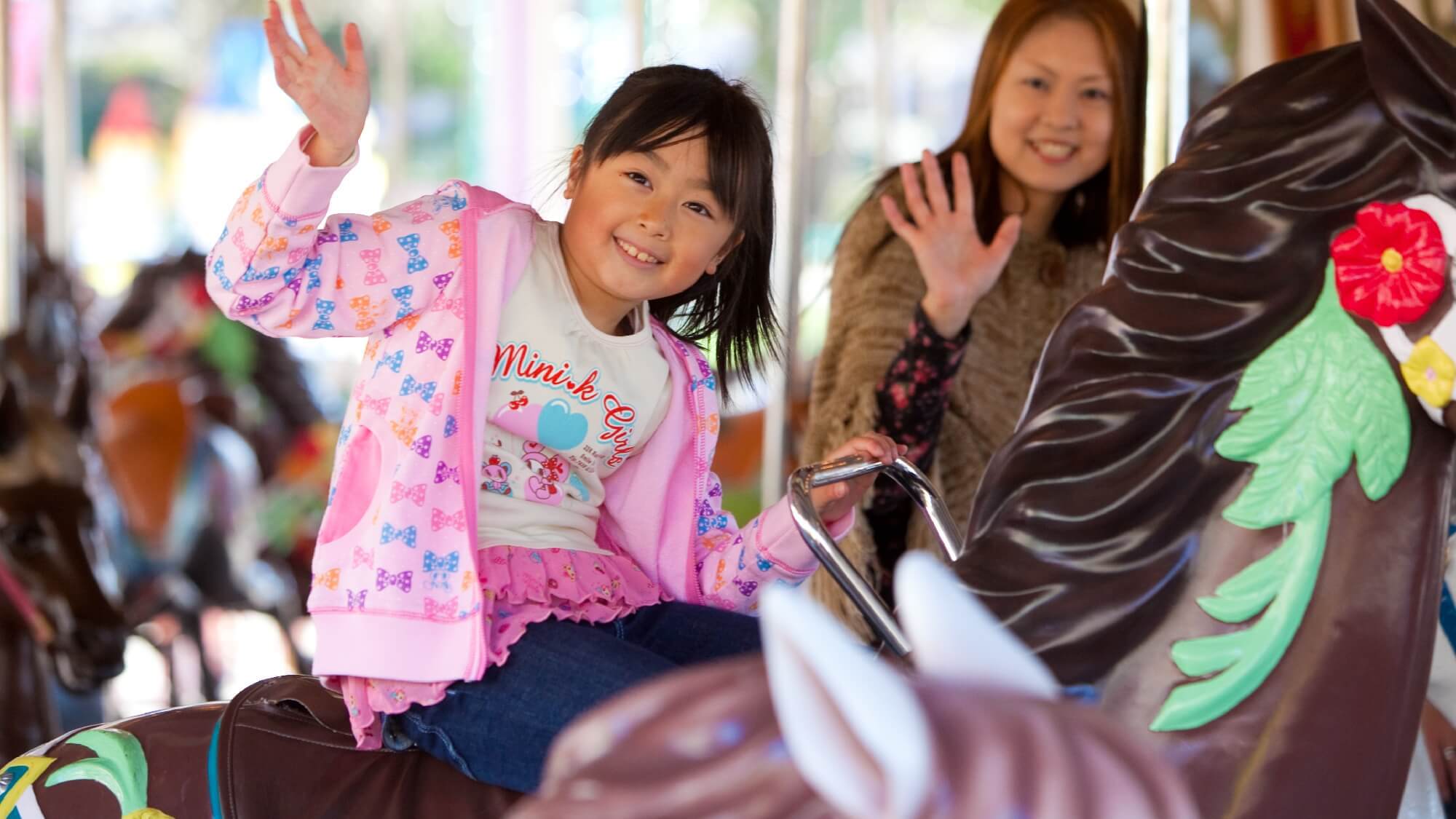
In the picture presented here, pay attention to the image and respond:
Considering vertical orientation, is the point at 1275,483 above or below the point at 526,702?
above

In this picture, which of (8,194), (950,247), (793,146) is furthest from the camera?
(8,194)

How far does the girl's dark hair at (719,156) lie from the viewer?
127 cm

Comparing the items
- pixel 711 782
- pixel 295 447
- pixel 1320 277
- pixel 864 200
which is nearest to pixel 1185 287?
pixel 1320 277

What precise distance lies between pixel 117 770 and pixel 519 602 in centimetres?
31

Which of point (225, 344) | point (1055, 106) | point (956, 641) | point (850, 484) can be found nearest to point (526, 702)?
point (850, 484)

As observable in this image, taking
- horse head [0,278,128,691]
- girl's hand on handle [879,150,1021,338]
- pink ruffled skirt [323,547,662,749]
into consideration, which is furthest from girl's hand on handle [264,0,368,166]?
horse head [0,278,128,691]

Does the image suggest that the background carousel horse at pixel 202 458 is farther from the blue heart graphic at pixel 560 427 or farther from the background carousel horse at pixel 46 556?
the blue heart graphic at pixel 560 427

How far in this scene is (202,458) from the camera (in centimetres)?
403

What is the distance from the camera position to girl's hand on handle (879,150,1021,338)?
1.63 meters

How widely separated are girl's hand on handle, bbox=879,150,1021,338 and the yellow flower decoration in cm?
84

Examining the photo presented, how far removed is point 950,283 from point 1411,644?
898 mm

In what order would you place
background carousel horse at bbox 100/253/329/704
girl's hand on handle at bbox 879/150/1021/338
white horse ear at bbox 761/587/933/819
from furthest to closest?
background carousel horse at bbox 100/253/329/704
girl's hand on handle at bbox 879/150/1021/338
white horse ear at bbox 761/587/933/819

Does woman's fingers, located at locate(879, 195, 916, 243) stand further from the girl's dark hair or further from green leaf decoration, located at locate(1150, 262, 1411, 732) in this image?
green leaf decoration, located at locate(1150, 262, 1411, 732)

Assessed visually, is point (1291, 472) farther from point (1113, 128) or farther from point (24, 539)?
point (24, 539)
